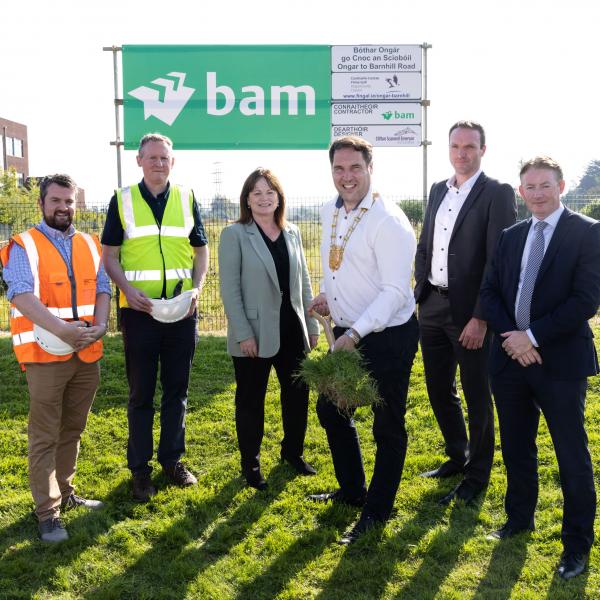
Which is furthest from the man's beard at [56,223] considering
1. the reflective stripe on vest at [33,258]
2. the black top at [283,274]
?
the black top at [283,274]

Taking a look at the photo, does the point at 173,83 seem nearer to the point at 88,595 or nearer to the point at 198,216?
the point at 198,216

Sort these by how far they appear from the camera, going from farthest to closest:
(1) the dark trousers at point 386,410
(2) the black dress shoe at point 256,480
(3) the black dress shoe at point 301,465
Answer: (3) the black dress shoe at point 301,465 < (2) the black dress shoe at point 256,480 < (1) the dark trousers at point 386,410

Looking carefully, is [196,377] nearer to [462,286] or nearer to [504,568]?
[462,286]

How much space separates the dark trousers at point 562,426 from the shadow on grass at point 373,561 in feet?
2.77

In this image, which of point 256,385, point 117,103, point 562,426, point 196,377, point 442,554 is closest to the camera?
point 562,426

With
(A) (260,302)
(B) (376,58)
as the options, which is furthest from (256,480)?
(B) (376,58)

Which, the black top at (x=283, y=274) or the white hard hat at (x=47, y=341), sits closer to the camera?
the white hard hat at (x=47, y=341)

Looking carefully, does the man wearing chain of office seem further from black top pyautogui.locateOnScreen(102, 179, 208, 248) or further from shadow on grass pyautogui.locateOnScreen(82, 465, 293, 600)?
black top pyautogui.locateOnScreen(102, 179, 208, 248)

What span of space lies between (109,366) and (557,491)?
5590mm

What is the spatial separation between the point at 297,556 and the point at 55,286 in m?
2.25

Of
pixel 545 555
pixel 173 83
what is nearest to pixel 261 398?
pixel 545 555

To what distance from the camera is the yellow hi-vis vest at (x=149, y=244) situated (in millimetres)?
4957

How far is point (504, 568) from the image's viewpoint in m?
4.00

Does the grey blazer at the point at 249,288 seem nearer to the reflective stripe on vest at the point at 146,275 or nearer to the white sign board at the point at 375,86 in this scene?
the reflective stripe on vest at the point at 146,275
